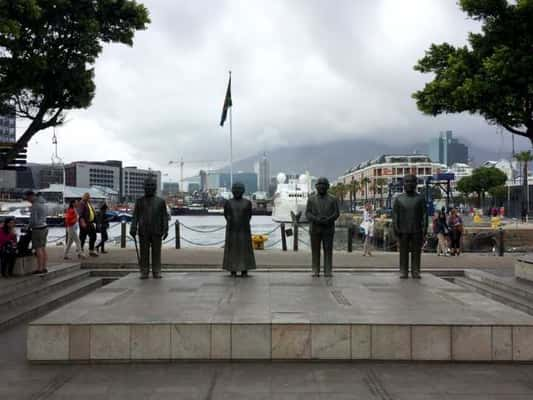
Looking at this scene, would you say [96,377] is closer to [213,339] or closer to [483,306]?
[213,339]

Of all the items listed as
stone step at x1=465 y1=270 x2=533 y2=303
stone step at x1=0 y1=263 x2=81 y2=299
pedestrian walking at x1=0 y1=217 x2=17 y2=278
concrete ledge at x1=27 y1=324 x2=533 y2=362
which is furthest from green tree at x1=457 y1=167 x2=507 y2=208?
concrete ledge at x1=27 y1=324 x2=533 y2=362

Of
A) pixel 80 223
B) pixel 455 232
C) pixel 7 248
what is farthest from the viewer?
pixel 455 232

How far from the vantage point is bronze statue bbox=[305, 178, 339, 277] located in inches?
434

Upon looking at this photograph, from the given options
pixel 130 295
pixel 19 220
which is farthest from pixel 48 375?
pixel 19 220

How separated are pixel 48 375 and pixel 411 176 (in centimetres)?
764

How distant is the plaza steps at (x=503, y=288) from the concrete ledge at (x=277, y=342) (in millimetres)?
3030

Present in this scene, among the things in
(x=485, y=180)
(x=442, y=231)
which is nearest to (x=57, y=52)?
(x=442, y=231)

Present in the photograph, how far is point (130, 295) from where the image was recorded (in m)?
8.52

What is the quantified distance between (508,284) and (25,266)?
10045 mm

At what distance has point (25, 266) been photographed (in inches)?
444

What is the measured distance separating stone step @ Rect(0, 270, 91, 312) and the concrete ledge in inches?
128

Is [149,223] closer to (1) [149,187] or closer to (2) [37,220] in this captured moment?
(1) [149,187]

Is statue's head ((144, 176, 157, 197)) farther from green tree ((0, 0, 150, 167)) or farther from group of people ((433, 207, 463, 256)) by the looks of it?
group of people ((433, 207, 463, 256))

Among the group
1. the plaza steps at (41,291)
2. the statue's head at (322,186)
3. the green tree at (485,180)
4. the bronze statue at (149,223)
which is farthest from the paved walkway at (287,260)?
the green tree at (485,180)
